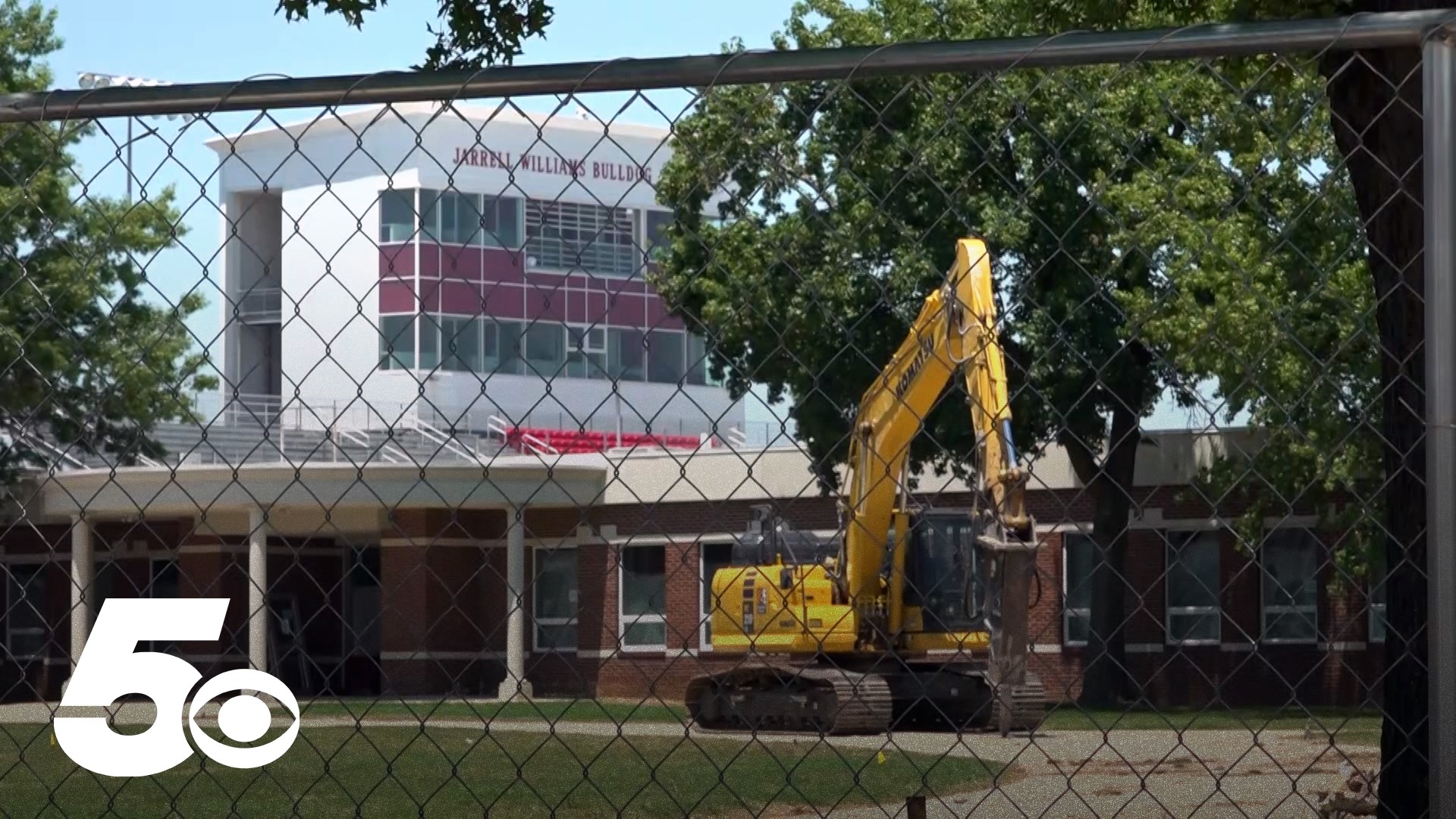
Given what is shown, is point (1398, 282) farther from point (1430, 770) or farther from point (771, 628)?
point (771, 628)

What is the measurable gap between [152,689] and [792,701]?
16627 millimetres

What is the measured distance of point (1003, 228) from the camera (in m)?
19.4

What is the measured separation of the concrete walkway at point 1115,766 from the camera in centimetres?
1018

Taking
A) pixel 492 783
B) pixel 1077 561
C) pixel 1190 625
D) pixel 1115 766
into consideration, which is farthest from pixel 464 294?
pixel 1077 561

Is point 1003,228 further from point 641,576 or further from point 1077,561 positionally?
point 641,576

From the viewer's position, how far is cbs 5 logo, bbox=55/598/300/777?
→ 13.4 feet

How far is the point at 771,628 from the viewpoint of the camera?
20.2m

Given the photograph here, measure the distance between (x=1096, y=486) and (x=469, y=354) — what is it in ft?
54.6

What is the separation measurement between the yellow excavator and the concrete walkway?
0.42 m

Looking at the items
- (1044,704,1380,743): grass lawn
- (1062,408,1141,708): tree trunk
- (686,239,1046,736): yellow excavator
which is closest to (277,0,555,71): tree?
(686,239,1046,736): yellow excavator

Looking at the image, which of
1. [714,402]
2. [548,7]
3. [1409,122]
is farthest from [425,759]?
[714,402]

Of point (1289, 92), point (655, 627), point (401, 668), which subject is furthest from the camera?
point (401, 668)

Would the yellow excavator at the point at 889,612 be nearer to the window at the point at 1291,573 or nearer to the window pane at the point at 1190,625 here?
the window at the point at 1291,573

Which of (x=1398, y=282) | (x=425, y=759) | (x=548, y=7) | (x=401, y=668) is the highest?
(x=548, y=7)
